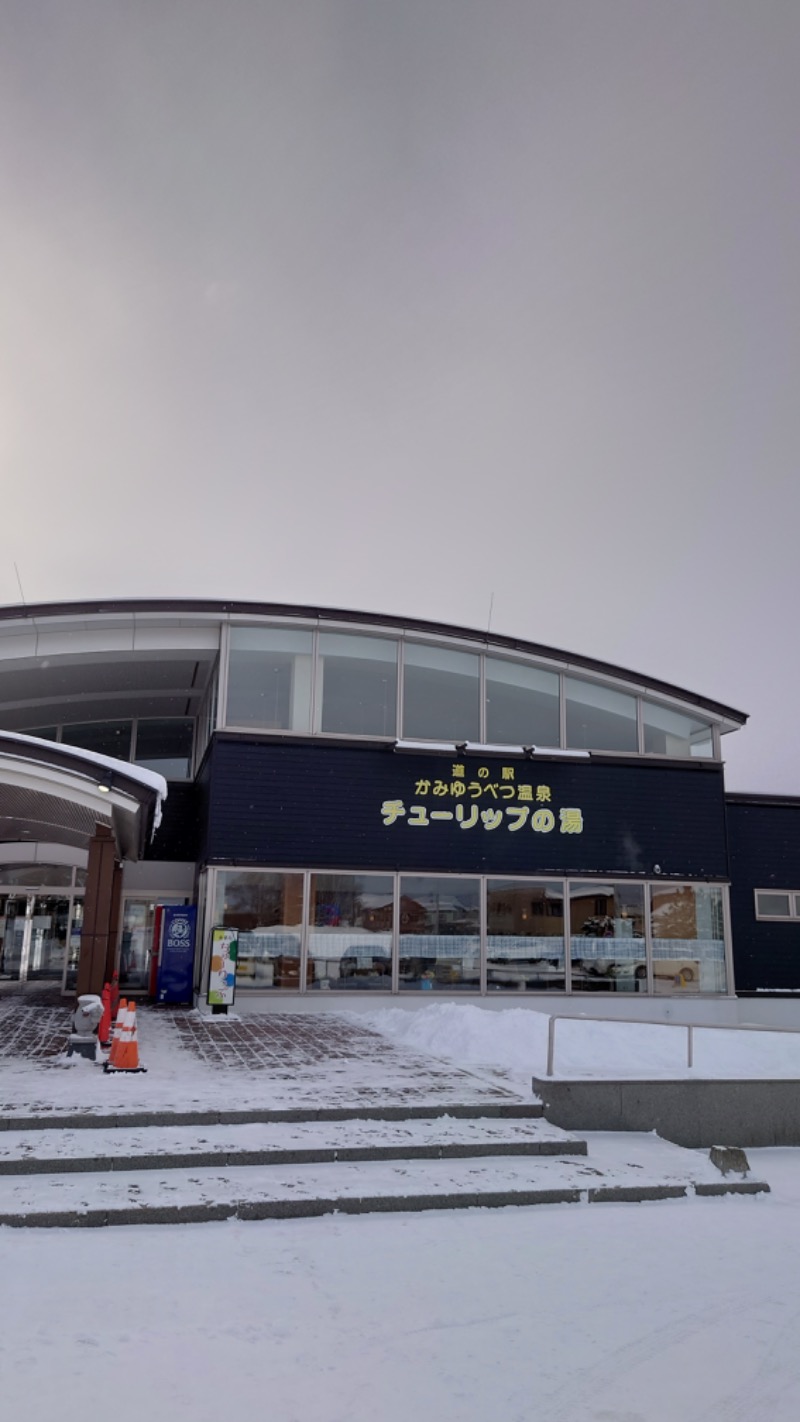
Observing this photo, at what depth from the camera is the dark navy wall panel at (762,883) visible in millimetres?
19453

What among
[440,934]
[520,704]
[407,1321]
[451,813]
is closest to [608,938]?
[440,934]

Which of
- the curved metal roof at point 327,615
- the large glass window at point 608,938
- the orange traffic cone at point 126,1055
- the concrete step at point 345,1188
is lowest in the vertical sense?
the concrete step at point 345,1188

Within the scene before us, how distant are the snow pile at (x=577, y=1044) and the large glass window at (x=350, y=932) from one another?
188 cm

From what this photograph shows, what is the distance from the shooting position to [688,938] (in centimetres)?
1841

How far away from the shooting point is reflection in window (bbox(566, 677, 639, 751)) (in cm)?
1867

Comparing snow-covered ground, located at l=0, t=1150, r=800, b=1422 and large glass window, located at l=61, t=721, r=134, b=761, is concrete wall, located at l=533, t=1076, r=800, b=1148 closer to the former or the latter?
snow-covered ground, located at l=0, t=1150, r=800, b=1422

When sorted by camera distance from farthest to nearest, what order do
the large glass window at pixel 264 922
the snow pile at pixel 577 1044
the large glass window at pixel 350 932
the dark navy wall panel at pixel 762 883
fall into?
the dark navy wall panel at pixel 762 883, the large glass window at pixel 350 932, the large glass window at pixel 264 922, the snow pile at pixel 577 1044

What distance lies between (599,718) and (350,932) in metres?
6.61

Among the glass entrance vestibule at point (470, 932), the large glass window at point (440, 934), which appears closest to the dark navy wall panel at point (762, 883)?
the glass entrance vestibule at point (470, 932)

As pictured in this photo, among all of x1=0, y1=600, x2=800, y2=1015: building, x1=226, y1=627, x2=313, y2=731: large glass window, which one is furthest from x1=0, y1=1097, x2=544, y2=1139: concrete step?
x1=226, y1=627, x2=313, y2=731: large glass window

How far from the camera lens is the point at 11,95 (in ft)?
47.8

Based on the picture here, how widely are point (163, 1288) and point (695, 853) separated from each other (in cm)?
1543

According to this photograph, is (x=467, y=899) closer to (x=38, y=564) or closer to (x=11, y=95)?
(x=11, y=95)

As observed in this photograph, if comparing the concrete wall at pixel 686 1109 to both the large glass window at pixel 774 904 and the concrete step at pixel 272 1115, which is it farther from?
the large glass window at pixel 774 904
